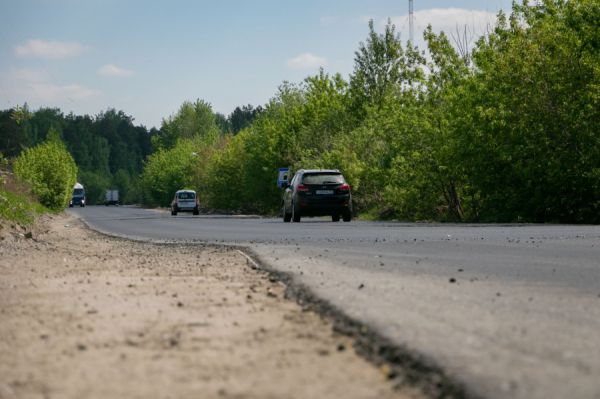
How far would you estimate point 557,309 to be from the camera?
8516 mm

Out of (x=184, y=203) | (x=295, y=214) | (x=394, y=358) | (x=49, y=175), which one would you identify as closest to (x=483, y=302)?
(x=394, y=358)

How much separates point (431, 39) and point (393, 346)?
3909cm

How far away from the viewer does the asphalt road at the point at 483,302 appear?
5.70m

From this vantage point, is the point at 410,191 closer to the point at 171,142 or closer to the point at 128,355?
the point at 128,355

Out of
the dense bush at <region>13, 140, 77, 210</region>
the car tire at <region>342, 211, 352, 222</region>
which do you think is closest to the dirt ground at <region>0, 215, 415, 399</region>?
the car tire at <region>342, 211, 352, 222</region>

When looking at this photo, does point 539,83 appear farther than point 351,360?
Yes

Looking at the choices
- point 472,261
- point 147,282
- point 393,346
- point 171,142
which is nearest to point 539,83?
point 472,261

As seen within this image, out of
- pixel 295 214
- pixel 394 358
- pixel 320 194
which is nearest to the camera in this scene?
pixel 394 358

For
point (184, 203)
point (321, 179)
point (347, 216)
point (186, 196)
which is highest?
point (321, 179)

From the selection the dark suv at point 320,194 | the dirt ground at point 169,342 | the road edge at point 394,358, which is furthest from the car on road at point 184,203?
the road edge at point 394,358

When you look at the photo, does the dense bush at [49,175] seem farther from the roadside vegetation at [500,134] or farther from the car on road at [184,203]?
the roadside vegetation at [500,134]

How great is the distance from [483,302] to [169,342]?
10.3 ft

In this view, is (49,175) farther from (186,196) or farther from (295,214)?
(295,214)

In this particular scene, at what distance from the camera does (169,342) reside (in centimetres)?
715
